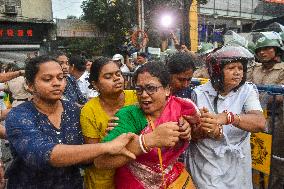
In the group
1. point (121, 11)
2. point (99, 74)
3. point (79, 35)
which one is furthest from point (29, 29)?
point (99, 74)

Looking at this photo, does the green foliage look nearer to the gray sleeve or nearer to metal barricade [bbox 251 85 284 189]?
metal barricade [bbox 251 85 284 189]

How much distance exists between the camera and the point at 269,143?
272 cm

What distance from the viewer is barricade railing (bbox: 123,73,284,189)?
2.73m

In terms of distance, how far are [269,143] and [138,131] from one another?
1284 millimetres

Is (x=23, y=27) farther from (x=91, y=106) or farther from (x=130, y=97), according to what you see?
(x=91, y=106)

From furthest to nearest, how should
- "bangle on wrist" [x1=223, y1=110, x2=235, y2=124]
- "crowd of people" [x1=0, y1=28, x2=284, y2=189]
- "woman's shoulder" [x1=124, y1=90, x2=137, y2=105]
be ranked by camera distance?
"woman's shoulder" [x1=124, y1=90, x2=137, y2=105] < "bangle on wrist" [x1=223, y1=110, x2=235, y2=124] < "crowd of people" [x1=0, y1=28, x2=284, y2=189]

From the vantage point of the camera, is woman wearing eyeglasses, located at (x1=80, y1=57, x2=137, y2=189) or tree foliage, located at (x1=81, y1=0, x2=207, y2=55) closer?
woman wearing eyeglasses, located at (x1=80, y1=57, x2=137, y2=189)

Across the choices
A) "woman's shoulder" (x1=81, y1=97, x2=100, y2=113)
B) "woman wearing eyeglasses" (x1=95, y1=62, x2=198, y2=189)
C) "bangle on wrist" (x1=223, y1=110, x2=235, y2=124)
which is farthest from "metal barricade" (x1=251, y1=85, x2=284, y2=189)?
"woman's shoulder" (x1=81, y1=97, x2=100, y2=113)

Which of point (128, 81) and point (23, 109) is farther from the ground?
point (23, 109)

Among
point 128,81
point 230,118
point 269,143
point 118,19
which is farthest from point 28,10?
point 230,118

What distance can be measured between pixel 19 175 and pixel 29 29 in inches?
846

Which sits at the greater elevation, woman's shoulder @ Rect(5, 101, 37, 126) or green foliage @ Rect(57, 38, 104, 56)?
green foliage @ Rect(57, 38, 104, 56)

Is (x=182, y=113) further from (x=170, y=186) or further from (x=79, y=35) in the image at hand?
(x=79, y=35)

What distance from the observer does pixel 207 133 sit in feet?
7.06
